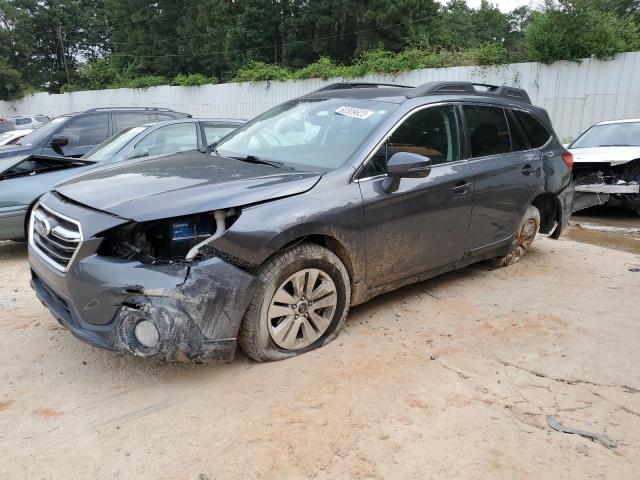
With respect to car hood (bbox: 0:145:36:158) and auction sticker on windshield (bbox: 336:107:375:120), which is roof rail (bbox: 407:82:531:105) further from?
car hood (bbox: 0:145:36:158)

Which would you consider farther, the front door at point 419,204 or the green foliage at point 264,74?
the green foliage at point 264,74

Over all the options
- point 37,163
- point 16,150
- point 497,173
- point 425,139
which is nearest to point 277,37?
point 16,150

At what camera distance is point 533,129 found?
5062 mm

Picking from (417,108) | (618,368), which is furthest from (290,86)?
(618,368)

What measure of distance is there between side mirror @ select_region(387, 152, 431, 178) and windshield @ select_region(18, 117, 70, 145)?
652cm

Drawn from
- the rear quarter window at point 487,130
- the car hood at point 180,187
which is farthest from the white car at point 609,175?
the car hood at point 180,187

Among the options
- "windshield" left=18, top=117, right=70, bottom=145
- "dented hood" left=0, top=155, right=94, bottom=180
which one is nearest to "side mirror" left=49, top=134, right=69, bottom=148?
"windshield" left=18, top=117, right=70, bottom=145

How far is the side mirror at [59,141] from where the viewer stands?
25.7ft

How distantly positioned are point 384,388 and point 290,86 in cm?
2049

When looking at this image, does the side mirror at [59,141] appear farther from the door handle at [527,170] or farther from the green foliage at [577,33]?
the green foliage at [577,33]

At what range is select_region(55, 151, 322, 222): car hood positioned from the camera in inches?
111

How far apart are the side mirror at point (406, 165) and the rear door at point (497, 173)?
972mm

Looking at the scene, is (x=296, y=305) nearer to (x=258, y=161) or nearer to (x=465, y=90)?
(x=258, y=161)

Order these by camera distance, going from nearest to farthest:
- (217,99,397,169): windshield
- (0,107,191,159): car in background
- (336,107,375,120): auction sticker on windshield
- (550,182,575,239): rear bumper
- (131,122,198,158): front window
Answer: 1. (217,99,397,169): windshield
2. (336,107,375,120): auction sticker on windshield
3. (550,182,575,239): rear bumper
4. (131,122,198,158): front window
5. (0,107,191,159): car in background
